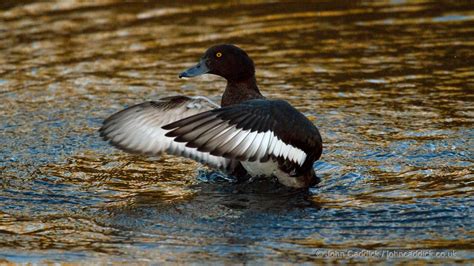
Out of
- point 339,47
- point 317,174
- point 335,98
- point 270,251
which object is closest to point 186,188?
point 317,174

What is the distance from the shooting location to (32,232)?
681 cm

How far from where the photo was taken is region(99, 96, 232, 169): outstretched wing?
7.82m

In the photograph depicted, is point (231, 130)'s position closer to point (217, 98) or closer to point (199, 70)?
point (199, 70)

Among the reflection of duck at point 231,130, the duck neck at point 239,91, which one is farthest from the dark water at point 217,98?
the duck neck at point 239,91

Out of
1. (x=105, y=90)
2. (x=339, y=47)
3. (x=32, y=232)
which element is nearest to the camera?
(x=32, y=232)

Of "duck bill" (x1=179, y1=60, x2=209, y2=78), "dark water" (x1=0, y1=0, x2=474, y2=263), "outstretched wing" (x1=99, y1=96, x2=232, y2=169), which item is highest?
"duck bill" (x1=179, y1=60, x2=209, y2=78)

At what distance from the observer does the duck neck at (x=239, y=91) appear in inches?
330

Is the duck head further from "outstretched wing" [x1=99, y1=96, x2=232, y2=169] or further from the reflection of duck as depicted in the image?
"outstretched wing" [x1=99, y1=96, x2=232, y2=169]

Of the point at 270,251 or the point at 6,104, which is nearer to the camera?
the point at 270,251

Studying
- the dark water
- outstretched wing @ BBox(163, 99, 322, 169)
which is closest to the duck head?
the dark water

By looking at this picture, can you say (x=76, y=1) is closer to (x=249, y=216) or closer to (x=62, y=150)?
(x=62, y=150)

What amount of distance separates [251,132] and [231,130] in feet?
0.49

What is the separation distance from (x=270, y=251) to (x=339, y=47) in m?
6.73

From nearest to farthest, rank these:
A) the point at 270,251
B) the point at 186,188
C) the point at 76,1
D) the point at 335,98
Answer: the point at 270,251 → the point at 186,188 → the point at 335,98 → the point at 76,1
